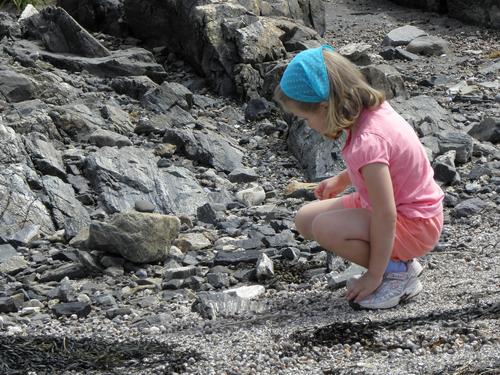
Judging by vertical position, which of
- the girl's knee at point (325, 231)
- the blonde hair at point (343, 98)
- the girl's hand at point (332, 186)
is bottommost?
the girl's knee at point (325, 231)

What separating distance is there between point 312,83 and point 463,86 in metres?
6.77

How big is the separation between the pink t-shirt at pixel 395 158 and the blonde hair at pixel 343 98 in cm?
7

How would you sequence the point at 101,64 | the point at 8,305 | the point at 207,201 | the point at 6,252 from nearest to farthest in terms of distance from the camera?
the point at 8,305 < the point at 6,252 < the point at 207,201 < the point at 101,64

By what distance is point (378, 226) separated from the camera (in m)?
4.64

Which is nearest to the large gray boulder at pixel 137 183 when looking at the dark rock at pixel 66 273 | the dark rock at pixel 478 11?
the dark rock at pixel 66 273

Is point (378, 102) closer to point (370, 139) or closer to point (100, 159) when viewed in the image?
point (370, 139)

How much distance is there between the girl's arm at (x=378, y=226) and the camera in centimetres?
454

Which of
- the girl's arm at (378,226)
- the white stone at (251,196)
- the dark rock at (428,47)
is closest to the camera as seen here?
the girl's arm at (378,226)

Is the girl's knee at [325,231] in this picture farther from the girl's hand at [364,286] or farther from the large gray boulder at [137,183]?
the large gray boulder at [137,183]

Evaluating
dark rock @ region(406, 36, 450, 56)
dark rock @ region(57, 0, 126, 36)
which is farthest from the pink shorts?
dark rock @ region(406, 36, 450, 56)

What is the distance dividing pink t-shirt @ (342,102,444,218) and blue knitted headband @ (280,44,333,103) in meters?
0.25

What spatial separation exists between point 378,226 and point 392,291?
0.39m

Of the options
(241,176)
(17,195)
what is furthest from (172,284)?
(241,176)

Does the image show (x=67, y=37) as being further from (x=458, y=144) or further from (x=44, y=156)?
(x=458, y=144)
